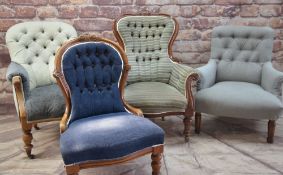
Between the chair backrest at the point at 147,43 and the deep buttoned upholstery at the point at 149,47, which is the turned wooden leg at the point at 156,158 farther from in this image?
the chair backrest at the point at 147,43

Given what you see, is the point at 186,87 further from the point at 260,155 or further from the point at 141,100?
the point at 260,155

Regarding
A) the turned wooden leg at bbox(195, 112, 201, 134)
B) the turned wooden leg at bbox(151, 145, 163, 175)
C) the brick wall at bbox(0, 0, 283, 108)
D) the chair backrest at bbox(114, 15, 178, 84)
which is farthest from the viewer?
the brick wall at bbox(0, 0, 283, 108)

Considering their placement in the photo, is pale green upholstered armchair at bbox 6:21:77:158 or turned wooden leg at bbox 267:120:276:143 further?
turned wooden leg at bbox 267:120:276:143

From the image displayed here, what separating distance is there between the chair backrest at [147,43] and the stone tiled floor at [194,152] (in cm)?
57

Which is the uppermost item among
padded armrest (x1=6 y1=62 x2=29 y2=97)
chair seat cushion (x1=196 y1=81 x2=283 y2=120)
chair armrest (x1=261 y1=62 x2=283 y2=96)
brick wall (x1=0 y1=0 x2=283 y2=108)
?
brick wall (x1=0 y1=0 x2=283 y2=108)

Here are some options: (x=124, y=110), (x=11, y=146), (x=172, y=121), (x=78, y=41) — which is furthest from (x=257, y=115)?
(x=11, y=146)

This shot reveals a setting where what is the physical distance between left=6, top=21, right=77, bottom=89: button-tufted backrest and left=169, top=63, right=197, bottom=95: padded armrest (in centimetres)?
104

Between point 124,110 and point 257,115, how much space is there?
3.62ft

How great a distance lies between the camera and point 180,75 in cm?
247

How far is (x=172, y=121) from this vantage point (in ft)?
9.75

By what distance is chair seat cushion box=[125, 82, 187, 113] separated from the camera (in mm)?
2242

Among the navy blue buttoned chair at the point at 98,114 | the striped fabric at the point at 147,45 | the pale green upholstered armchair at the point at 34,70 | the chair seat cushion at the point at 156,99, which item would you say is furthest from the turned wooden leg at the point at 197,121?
the pale green upholstered armchair at the point at 34,70

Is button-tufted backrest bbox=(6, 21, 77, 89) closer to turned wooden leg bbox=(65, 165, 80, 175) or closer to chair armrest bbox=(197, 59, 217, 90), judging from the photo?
turned wooden leg bbox=(65, 165, 80, 175)

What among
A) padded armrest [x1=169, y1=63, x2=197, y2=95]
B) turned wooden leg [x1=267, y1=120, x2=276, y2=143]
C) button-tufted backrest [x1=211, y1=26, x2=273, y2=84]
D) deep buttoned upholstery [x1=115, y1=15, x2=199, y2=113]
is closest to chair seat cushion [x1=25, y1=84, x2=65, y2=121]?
deep buttoned upholstery [x1=115, y1=15, x2=199, y2=113]
